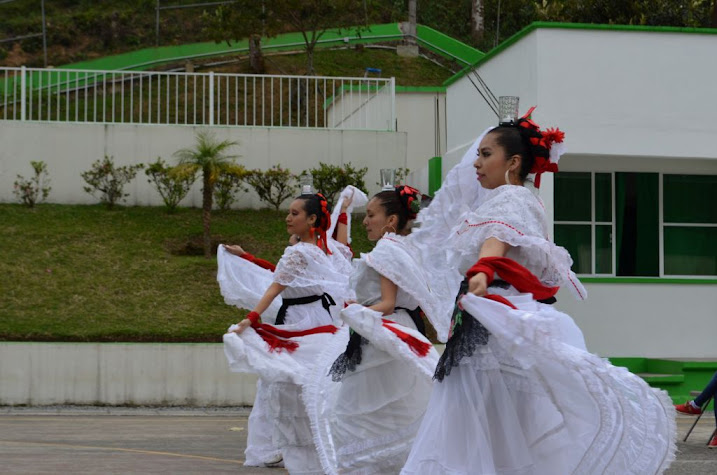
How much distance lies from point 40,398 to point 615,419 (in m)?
10.3

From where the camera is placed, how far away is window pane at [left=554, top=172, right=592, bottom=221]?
17.4 m

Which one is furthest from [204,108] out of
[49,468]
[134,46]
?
[134,46]

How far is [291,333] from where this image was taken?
8086 millimetres

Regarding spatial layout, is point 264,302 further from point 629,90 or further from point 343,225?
point 629,90

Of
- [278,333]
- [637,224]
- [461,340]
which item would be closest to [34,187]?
[637,224]

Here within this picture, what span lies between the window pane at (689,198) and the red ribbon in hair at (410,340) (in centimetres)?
1204

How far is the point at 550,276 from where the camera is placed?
537 centimetres

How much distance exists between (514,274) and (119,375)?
31.7ft

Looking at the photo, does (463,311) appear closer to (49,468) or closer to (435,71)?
(49,468)

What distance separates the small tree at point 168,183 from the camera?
19.7 meters

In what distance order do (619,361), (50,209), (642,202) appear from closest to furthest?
(619,361)
(642,202)
(50,209)

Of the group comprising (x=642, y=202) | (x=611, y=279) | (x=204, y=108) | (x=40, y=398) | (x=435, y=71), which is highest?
(x=435, y=71)

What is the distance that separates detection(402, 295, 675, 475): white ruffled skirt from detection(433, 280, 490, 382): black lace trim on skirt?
0.03m

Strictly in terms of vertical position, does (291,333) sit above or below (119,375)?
above
